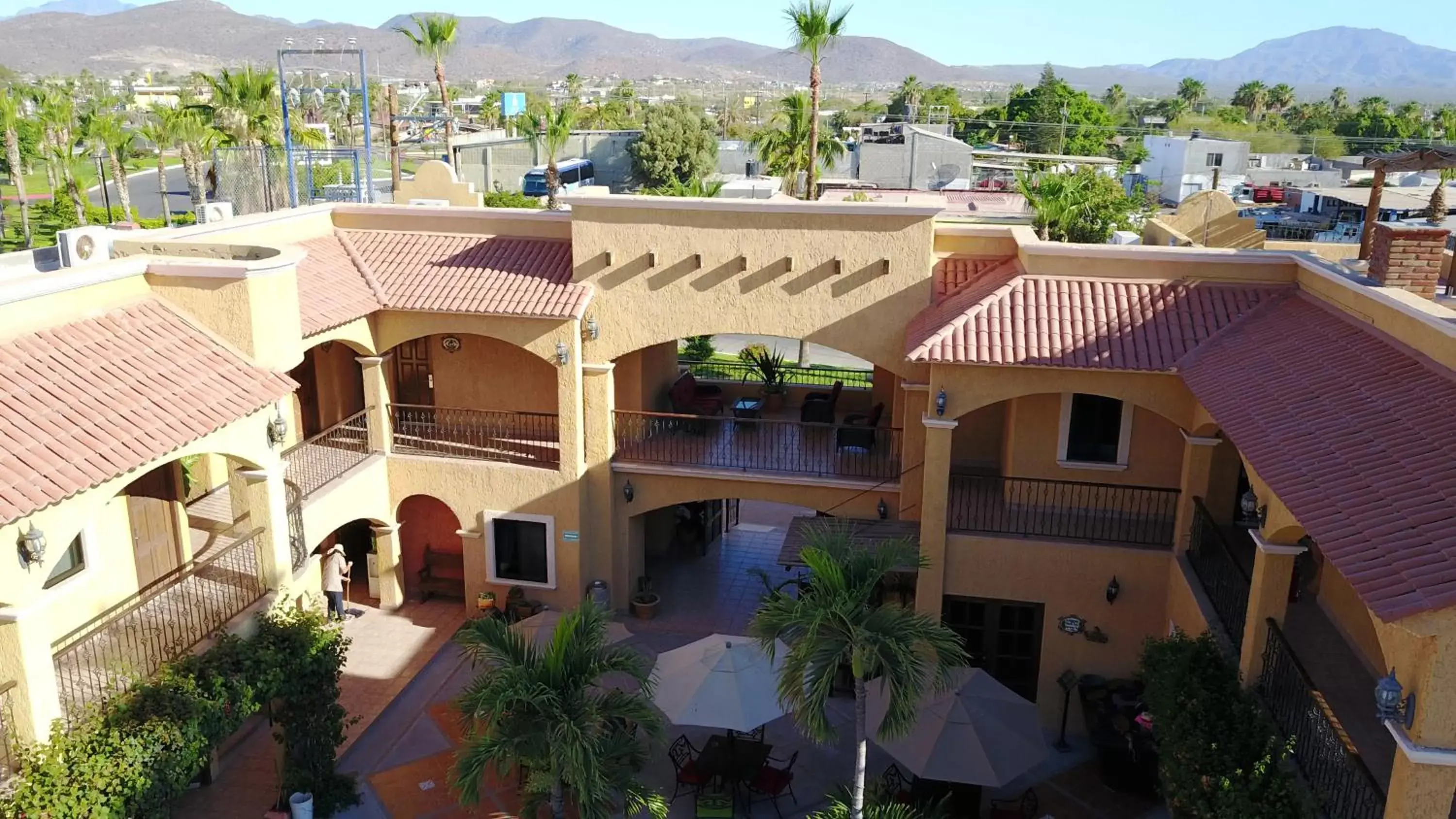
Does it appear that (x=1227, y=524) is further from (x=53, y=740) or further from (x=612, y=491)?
(x=53, y=740)

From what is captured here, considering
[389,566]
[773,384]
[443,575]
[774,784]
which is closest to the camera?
[774,784]

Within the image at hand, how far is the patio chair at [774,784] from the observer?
15727 millimetres

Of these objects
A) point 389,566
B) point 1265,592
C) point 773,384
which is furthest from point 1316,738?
point 389,566

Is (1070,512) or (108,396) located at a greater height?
(108,396)

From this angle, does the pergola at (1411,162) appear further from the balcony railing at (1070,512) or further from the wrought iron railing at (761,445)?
the wrought iron railing at (761,445)

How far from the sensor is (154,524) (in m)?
16.0

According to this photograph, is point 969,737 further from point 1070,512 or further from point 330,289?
point 330,289

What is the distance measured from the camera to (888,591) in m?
18.9

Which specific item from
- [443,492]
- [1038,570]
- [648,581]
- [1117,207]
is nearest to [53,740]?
[443,492]

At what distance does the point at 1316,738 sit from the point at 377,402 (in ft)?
54.1

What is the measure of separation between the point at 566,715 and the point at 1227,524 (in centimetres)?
1118

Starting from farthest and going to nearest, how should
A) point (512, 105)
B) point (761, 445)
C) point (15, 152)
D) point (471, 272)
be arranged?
point (512, 105) → point (15, 152) → point (761, 445) → point (471, 272)

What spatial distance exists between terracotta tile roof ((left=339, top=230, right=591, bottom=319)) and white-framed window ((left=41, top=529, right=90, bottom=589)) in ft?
21.6

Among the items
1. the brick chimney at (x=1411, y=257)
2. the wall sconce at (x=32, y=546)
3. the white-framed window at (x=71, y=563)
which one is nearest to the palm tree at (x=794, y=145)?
the brick chimney at (x=1411, y=257)
